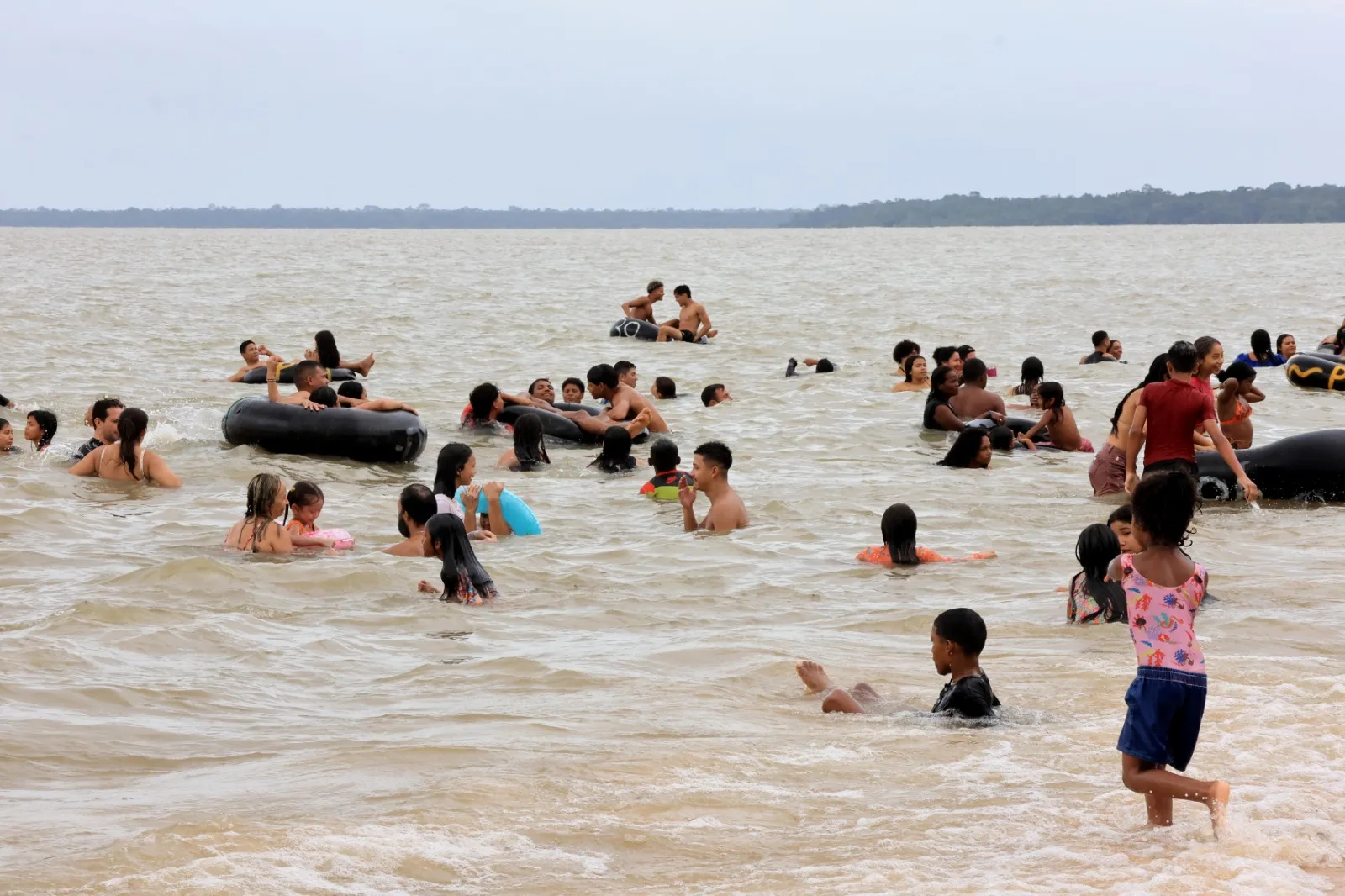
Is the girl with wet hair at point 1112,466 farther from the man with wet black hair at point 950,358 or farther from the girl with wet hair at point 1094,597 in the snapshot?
the man with wet black hair at point 950,358

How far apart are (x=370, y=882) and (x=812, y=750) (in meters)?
2.09

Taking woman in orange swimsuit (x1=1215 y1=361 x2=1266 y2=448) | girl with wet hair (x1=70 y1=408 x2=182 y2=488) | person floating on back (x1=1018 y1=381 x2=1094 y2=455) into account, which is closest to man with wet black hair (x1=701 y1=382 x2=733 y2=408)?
person floating on back (x1=1018 y1=381 x2=1094 y2=455)

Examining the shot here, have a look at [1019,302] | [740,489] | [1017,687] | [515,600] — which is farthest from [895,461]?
[1019,302]

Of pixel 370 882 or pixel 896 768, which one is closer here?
pixel 370 882

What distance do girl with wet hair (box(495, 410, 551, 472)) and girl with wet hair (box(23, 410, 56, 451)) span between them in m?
4.45

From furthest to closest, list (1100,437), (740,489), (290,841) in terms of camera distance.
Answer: (1100,437), (740,489), (290,841)

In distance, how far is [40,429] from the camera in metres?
14.3

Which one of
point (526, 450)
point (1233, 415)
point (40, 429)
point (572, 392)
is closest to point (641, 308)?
point (572, 392)

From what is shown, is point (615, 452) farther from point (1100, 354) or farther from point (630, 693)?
point (1100, 354)

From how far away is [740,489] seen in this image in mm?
13695

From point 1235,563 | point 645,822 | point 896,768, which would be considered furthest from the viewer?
point 1235,563

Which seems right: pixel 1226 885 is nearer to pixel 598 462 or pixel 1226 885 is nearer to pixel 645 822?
pixel 645 822

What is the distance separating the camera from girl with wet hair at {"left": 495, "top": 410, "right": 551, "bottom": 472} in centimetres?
1413

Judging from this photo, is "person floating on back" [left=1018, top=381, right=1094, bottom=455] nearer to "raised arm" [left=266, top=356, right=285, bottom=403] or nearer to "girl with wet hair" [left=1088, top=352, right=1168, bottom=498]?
"girl with wet hair" [left=1088, top=352, right=1168, bottom=498]
